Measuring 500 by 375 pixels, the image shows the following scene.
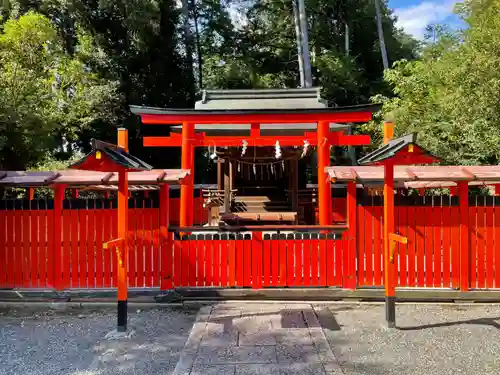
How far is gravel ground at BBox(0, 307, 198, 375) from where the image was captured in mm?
4156

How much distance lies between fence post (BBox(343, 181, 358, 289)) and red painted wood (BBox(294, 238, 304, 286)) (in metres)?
0.63

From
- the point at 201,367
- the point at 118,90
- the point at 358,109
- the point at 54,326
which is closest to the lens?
the point at 201,367

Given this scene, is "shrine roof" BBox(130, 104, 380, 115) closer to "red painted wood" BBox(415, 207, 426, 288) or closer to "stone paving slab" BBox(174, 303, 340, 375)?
"red painted wood" BBox(415, 207, 426, 288)

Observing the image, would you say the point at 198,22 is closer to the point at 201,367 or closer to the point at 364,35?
the point at 364,35

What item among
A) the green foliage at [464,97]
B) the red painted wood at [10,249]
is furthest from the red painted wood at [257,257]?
the green foliage at [464,97]

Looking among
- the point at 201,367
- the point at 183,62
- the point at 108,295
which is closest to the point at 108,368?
the point at 201,367

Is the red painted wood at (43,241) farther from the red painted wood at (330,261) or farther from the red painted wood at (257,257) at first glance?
the red painted wood at (330,261)

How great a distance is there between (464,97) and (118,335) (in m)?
8.18

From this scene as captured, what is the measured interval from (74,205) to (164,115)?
290 cm

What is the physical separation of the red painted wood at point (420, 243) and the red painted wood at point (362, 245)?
70 cm

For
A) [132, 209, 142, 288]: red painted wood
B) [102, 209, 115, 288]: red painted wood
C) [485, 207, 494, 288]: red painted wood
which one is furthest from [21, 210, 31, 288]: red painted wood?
[485, 207, 494, 288]: red painted wood

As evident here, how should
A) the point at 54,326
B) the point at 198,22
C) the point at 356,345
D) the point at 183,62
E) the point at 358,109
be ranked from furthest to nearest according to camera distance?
the point at 198,22, the point at 183,62, the point at 358,109, the point at 54,326, the point at 356,345

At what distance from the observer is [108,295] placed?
6133 mm

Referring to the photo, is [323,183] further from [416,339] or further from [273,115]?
[416,339]
